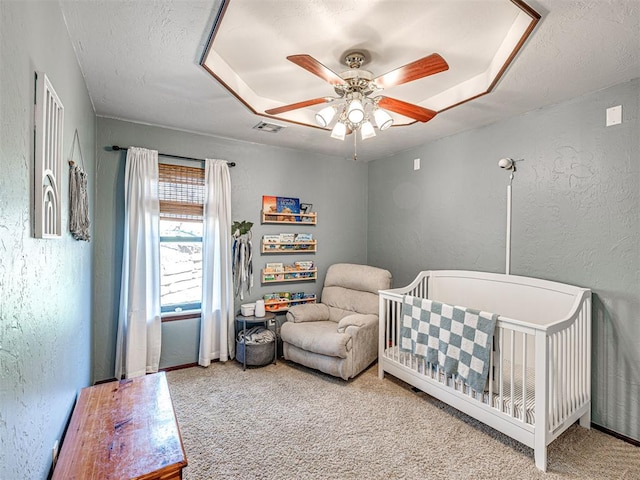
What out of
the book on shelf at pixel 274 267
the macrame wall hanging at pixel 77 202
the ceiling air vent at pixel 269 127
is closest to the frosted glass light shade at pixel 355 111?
the ceiling air vent at pixel 269 127

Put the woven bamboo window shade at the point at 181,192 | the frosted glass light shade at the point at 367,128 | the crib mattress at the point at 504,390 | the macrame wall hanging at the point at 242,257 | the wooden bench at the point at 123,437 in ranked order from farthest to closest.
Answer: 1. the macrame wall hanging at the point at 242,257
2. the woven bamboo window shade at the point at 181,192
3. the frosted glass light shade at the point at 367,128
4. the crib mattress at the point at 504,390
5. the wooden bench at the point at 123,437

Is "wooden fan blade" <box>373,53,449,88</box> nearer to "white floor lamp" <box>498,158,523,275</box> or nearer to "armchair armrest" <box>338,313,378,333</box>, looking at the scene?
"white floor lamp" <box>498,158,523,275</box>

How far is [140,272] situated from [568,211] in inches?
148

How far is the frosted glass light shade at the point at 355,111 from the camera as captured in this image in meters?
2.06

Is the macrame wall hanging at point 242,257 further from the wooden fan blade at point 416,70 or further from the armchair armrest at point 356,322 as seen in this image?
the wooden fan blade at point 416,70

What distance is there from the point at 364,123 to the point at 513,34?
974 millimetres

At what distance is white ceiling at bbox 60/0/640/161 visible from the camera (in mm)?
1647

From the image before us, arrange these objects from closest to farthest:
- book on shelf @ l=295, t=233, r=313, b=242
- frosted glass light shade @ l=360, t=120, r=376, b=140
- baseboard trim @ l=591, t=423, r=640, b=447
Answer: baseboard trim @ l=591, t=423, r=640, b=447 → frosted glass light shade @ l=360, t=120, r=376, b=140 → book on shelf @ l=295, t=233, r=313, b=242

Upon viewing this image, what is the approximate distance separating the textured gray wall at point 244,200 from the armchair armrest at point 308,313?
14.1 inches

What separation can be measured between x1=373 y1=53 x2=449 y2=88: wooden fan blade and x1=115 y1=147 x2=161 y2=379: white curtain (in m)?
2.38

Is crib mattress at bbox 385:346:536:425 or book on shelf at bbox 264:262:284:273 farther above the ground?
book on shelf at bbox 264:262:284:273

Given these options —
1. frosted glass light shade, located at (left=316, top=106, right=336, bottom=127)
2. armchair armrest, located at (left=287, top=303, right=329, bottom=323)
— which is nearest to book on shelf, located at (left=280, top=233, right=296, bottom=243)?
armchair armrest, located at (left=287, top=303, right=329, bottom=323)

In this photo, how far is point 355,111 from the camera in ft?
6.76

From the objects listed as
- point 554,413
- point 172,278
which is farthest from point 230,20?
point 554,413
